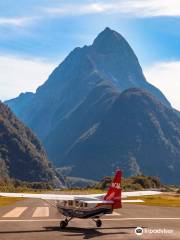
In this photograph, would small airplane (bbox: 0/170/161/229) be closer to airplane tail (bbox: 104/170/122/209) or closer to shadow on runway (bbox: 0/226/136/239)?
airplane tail (bbox: 104/170/122/209)

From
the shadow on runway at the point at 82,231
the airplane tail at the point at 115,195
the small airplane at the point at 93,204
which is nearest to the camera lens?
the shadow on runway at the point at 82,231

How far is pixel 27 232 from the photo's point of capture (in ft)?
108

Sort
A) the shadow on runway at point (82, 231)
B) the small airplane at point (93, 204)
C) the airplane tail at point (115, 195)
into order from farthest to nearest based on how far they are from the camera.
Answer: the airplane tail at point (115, 195), the small airplane at point (93, 204), the shadow on runway at point (82, 231)

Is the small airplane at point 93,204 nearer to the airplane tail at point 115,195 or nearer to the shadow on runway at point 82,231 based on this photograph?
the airplane tail at point 115,195

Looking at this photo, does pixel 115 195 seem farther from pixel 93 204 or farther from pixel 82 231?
pixel 82 231

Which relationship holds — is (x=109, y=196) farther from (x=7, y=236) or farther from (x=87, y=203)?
(x=7, y=236)

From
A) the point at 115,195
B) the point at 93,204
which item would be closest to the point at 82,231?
the point at 93,204

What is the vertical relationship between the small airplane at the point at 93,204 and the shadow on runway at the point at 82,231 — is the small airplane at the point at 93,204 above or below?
above

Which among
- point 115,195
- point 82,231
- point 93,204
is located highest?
point 115,195

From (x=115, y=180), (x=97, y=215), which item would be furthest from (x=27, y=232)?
(x=115, y=180)

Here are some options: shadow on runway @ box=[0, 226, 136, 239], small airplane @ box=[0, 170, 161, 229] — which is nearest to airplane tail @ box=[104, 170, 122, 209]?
small airplane @ box=[0, 170, 161, 229]

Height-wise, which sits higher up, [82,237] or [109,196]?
[109,196]

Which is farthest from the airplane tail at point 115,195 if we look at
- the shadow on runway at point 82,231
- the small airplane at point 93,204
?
the shadow on runway at point 82,231

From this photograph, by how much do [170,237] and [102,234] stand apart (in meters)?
4.12
